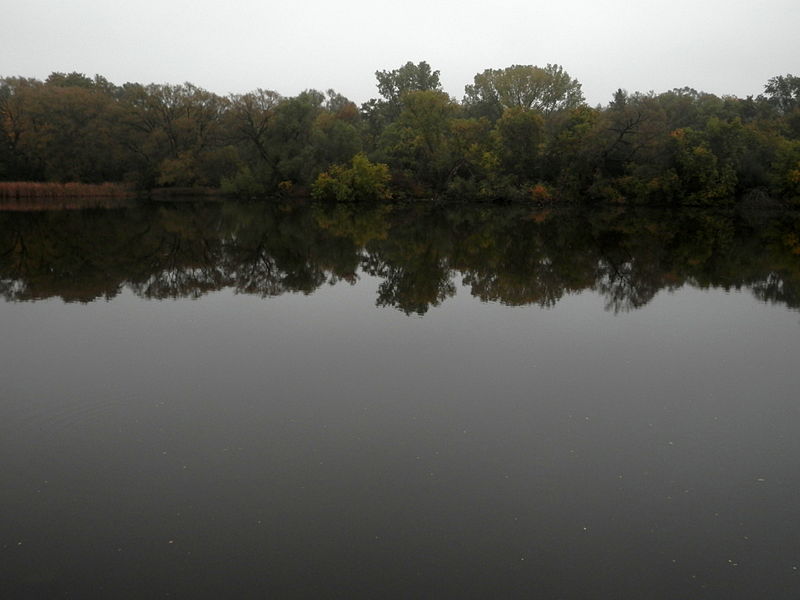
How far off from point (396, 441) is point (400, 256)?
1612 cm

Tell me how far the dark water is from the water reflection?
38cm

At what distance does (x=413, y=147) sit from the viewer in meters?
58.7

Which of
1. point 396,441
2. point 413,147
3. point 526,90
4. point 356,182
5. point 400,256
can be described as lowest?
point 396,441

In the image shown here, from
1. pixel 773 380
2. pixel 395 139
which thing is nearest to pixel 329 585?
pixel 773 380

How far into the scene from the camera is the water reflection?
54.0 ft

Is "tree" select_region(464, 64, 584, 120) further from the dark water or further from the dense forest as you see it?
the dark water

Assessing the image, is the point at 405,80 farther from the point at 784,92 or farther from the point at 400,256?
the point at 400,256

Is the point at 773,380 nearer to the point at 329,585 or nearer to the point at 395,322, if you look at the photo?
the point at 395,322

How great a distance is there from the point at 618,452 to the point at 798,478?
1856 millimetres

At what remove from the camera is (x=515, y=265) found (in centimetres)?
2039

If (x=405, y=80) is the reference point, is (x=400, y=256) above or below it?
below

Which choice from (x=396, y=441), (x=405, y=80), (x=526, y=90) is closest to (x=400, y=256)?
(x=396, y=441)

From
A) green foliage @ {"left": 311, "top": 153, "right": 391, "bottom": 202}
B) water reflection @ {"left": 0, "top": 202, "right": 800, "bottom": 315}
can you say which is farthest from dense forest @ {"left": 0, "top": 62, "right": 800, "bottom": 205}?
water reflection @ {"left": 0, "top": 202, "right": 800, "bottom": 315}

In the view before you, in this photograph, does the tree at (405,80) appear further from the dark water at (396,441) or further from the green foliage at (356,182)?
the dark water at (396,441)
